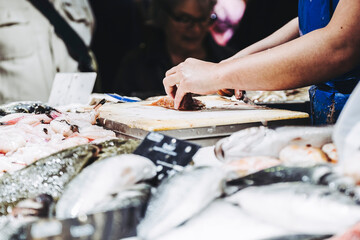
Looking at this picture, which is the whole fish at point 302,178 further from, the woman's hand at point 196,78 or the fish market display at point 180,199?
the woman's hand at point 196,78

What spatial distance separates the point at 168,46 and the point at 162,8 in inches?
24.4

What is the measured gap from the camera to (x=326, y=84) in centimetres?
200

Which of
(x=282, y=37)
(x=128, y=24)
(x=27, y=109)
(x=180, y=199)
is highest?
(x=282, y=37)

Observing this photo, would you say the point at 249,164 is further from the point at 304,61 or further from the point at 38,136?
the point at 38,136

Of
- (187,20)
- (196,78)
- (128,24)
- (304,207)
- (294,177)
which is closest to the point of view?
(304,207)

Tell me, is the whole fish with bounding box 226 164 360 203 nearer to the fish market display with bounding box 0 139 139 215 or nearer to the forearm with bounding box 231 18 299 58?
the fish market display with bounding box 0 139 139 215

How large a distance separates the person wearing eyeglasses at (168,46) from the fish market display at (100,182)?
15.0 feet

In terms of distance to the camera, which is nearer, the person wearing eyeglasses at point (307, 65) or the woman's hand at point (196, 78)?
the person wearing eyeglasses at point (307, 65)

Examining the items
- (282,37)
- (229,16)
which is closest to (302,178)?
(282,37)

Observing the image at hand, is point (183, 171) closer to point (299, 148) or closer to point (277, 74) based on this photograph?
point (299, 148)

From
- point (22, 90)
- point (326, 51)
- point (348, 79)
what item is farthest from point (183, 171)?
point (22, 90)

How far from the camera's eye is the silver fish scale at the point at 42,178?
102 cm

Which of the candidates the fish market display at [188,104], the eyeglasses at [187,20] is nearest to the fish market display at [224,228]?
the fish market display at [188,104]

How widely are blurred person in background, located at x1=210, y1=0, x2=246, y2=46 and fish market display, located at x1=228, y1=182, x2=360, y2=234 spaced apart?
6.26m
